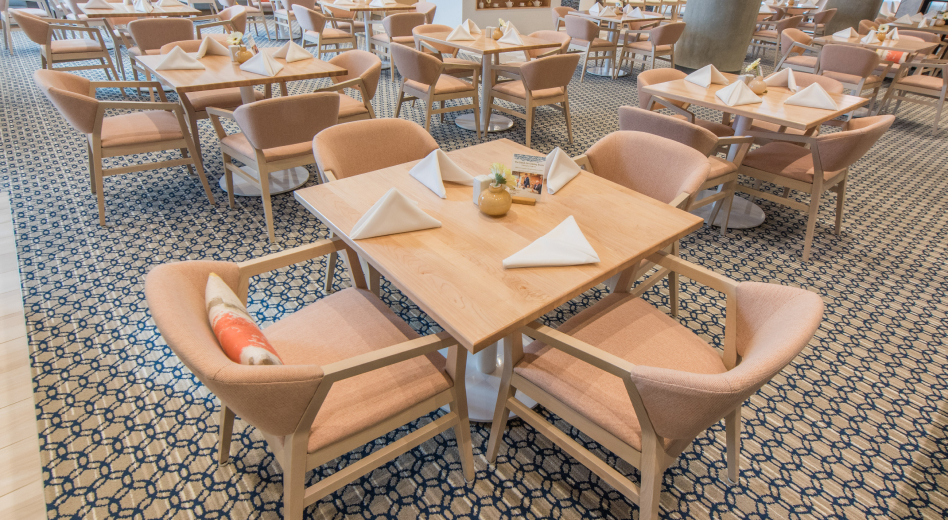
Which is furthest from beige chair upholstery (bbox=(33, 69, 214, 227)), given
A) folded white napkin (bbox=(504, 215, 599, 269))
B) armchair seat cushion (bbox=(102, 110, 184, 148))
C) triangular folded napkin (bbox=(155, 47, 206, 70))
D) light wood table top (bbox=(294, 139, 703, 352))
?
folded white napkin (bbox=(504, 215, 599, 269))

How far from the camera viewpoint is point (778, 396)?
2033 millimetres

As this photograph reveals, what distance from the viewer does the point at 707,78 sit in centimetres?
324

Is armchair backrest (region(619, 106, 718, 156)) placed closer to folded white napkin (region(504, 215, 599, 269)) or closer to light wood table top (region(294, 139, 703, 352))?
light wood table top (region(294, 139, 703, 352))

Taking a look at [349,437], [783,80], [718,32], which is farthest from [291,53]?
[718,32]

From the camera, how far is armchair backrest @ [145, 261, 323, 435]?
92 centimetres

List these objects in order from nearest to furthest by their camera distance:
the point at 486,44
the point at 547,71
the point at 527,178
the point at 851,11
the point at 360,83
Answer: the point at 527,178, the point at 360,83, the point at 547,71, the point at 486,44, the point at 851,11

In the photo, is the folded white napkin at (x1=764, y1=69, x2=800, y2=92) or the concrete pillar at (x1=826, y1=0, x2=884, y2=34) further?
the concrete pillar at (x1=826, y1=0, x2=884, y2=34)

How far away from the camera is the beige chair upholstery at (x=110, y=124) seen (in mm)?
2578

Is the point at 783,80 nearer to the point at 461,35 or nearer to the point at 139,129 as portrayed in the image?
the point at 461,35

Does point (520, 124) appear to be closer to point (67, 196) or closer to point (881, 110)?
point (67, 196)

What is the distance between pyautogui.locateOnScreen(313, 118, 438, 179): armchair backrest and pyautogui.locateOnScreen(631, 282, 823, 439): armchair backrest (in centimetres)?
141

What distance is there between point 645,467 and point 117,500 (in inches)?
62.5

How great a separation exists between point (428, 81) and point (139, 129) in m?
1.97

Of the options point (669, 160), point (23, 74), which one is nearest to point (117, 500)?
point (669, 160)
